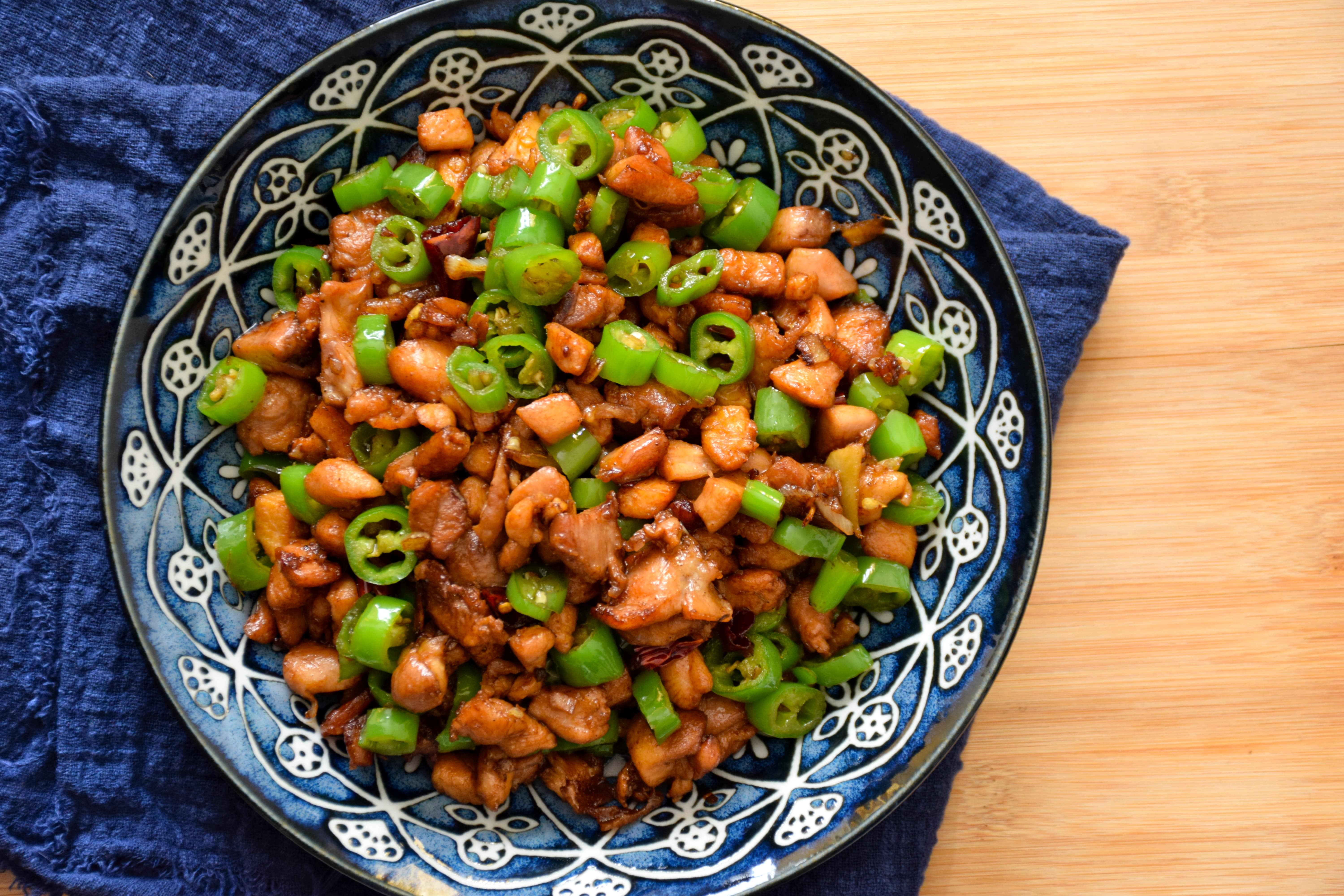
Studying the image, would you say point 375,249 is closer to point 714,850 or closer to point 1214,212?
point 714,850

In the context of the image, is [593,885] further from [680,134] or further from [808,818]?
[680,134]

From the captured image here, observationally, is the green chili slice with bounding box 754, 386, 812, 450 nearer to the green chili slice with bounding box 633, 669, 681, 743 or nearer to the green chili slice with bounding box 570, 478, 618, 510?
the green chili slice with bounding box 570, 478, 618, 510

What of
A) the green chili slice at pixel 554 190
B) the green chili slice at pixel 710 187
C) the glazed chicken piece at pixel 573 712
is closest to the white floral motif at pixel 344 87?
the green chili slice at pixel 554 190

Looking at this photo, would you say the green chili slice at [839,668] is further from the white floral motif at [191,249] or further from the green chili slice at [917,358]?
the white floral motif at [191,249]

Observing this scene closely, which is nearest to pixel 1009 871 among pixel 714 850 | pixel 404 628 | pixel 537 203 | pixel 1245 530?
pixel 714 850

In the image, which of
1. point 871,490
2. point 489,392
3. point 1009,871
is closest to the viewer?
point 489,392

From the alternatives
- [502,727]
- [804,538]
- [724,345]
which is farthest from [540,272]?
[502,727]

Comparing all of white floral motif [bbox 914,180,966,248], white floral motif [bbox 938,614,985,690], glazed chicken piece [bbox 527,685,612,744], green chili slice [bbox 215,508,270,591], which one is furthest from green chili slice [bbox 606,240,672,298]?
white floral motif [bbox 938,614,985,690]
